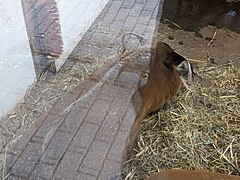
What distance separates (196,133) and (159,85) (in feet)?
1.23

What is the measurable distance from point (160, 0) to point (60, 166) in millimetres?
2155

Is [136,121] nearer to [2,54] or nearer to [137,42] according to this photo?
[137,42]

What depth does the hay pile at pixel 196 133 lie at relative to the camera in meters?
2.08

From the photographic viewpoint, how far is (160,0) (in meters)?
3.55

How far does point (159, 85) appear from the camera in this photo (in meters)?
2.35

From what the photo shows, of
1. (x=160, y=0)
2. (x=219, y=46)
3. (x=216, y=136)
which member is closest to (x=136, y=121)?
(x=216, y=136)

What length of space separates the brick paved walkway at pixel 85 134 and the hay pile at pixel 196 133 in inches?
5.9

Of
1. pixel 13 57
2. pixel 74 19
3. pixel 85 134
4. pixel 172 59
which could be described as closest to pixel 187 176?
pixel 85 134

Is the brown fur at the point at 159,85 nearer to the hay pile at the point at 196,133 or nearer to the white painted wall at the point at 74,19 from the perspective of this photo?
the hay pile at the point at 196,133

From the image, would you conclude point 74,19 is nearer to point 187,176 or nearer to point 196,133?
point 196,133

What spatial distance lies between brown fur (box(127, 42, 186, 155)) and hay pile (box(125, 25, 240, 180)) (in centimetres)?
6

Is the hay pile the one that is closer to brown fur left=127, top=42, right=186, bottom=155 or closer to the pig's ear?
brown fur left=127, top=42, right=186, bottom=155

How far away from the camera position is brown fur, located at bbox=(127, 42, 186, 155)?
2.21 meters

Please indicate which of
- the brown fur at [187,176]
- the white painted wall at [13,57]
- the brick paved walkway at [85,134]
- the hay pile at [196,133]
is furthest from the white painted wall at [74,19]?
the brown fur at [187,176]
